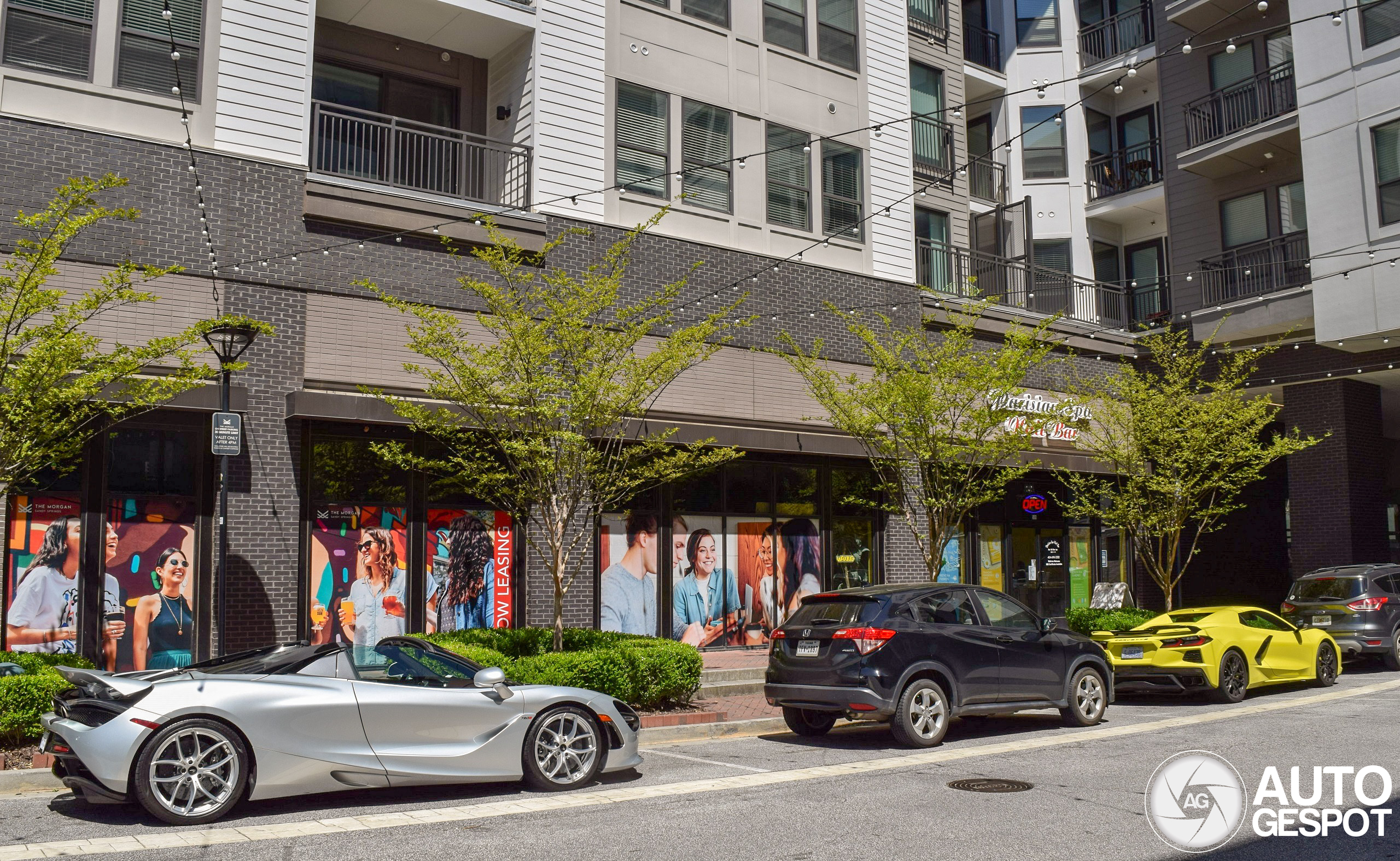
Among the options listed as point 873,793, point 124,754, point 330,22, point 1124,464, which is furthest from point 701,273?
point 124,754

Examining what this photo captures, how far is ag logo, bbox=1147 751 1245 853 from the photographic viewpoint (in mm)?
7156

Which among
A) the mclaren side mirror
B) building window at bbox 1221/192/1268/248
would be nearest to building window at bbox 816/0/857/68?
building window at bbox 1221/192/1268/248

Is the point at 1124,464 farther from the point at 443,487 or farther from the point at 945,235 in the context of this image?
the point at 443,487

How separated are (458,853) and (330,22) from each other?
14.3 meters

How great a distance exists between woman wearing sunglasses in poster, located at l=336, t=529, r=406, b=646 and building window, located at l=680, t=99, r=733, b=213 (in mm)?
7830

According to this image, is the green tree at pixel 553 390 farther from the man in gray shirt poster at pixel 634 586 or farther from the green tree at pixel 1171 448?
the green tree at pixel 1171 448

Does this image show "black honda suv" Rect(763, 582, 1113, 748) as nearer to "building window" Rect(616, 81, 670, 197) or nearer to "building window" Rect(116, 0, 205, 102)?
"building window" Rect(616, 81, 670, 197)

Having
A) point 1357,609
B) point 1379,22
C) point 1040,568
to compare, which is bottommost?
point 1357,609

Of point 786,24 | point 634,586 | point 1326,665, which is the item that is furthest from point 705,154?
point 1326,665

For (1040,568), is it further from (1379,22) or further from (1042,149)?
(1379,22)

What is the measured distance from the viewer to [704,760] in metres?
10.6

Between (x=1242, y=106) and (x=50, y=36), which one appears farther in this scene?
(x=1242, y=106)

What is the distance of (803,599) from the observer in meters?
12.0

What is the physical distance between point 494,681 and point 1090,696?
7167mm
